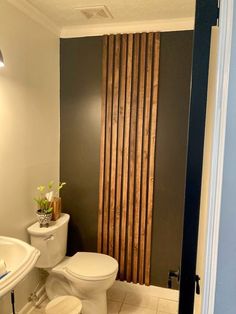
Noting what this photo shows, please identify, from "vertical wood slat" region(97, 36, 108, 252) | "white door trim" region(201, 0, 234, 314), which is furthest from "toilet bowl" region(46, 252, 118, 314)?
"white door trim" region(201, 0, 234, 314)

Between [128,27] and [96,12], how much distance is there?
1.15ft

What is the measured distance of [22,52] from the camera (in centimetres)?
206

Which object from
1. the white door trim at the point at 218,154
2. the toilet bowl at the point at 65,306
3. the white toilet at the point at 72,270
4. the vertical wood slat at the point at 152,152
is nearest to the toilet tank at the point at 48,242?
the white toilet at the point at 72,270

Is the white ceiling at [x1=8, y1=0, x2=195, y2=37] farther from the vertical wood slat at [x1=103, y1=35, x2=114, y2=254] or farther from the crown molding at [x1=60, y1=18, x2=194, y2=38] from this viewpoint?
the vertical wood slat at [x1=103, y1=35, x2=114, y2=254]

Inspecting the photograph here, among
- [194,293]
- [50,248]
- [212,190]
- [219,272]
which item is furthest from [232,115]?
[50,248]

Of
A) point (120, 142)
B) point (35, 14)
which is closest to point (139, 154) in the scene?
point (120, 142)

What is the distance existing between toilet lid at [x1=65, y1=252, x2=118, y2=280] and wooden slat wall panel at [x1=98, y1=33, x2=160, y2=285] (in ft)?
1.09

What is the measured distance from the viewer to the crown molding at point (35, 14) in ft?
6.45

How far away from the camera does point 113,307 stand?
2383 mm

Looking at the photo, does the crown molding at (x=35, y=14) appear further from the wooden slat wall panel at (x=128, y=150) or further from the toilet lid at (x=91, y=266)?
the toilet lid at (x=91, y=266)

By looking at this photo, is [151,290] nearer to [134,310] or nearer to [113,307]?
[134,310]

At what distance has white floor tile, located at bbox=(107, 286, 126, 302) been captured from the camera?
2496 mm

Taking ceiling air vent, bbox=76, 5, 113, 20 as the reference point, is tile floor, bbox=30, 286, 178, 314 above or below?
below

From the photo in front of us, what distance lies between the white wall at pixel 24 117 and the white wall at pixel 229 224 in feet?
5.49
